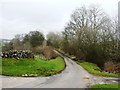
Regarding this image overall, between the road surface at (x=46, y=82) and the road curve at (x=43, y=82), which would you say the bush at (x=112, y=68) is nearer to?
the road surface at (x=46, y=82)

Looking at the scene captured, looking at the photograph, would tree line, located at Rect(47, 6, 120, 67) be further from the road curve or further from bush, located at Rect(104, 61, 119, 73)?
the road curve

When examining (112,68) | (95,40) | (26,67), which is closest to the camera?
(26,67)

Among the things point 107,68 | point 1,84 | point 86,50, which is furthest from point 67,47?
point 1,84

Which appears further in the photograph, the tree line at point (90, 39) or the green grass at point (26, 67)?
the tree line at point (90, 39)

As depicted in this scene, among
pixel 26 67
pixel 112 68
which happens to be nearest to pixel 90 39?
pixel 112 68

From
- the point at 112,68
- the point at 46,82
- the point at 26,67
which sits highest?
the point at 26,67

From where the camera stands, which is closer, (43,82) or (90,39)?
(43,82)

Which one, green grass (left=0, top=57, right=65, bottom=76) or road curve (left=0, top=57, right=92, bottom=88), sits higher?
green grass (left=0, top=57, right=65, bottom=76)

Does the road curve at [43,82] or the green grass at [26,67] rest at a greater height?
the green grass at [26,67]

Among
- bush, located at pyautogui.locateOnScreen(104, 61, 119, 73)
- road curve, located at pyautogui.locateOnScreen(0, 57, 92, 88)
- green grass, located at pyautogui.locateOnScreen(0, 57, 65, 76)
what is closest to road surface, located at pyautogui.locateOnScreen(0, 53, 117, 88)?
road curve, located at pyautogui.locateOnScreen(0, 57, 92, 88)

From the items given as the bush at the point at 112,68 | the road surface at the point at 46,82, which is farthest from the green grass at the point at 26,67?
the bush at the point at 112,68

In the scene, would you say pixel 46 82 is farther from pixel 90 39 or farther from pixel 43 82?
pixel 90 39

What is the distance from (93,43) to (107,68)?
32.3ft

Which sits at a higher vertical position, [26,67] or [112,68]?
[26,67]
